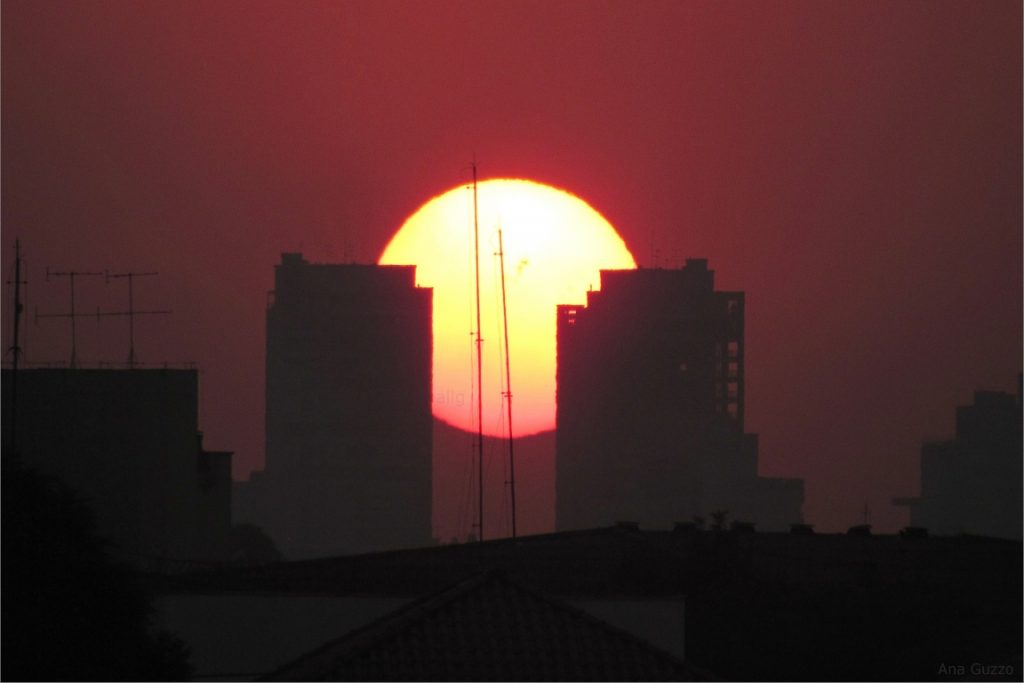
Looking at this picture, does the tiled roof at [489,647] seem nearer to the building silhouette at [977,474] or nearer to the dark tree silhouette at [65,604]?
the dark tree silhouette at [65,604]

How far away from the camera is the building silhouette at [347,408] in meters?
130

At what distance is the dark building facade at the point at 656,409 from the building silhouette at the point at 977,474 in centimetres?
762

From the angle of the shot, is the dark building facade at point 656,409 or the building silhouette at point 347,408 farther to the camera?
the building silhouette at point 347,408

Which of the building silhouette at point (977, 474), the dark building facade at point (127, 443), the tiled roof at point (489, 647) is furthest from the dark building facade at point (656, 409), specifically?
the tiled roof at point (489, 647)

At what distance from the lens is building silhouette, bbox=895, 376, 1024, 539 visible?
111375mm

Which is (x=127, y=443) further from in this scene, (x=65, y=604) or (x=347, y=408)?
(x=347, y=408)

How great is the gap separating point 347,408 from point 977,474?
122 feet

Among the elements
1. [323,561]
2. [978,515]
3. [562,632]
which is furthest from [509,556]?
[978,515]

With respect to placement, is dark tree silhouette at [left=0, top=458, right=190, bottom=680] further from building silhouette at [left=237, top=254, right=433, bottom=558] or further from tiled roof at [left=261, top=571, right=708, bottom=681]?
building silhouette at [left=237, top=254, right=433, bottom=558]

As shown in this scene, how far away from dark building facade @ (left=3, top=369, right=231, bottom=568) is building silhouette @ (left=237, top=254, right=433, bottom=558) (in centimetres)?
6697

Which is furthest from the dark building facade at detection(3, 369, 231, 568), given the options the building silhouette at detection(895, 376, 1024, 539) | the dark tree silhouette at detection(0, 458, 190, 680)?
the building silhouette at detection(895, 376, 1024, 539)

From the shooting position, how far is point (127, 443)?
192 feet

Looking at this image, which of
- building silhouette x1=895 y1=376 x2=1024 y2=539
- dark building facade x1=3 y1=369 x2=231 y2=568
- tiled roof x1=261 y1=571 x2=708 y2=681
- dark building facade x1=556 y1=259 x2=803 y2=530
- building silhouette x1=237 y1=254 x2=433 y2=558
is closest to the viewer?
tiled roof x1=261 y1=571 x2=708 y2=681

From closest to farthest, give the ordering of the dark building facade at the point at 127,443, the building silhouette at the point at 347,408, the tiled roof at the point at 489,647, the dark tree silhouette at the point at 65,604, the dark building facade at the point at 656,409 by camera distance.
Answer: the tiled roof at the point at 489,647
the dark tree silhouette at the point at 65,604
the dark building facade at the point at 127,443
the dark building facade at the point at 656,409
the building silhouette at the point at 347,408
